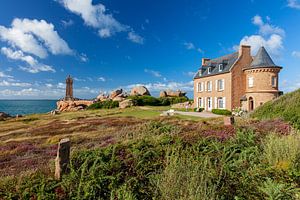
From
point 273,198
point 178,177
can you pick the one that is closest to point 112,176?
point 178,177

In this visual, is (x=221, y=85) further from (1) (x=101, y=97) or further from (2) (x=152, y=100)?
(1) (x=101, y=97)

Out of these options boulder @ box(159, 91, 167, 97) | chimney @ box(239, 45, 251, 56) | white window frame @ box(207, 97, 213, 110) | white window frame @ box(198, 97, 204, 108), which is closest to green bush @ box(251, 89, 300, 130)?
chimney @ box(239, 45, 251, 56)

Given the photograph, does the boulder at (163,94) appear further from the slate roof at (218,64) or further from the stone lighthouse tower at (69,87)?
the stone lighthouse tower at (69,87)

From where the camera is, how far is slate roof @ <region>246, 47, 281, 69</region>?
2719cm

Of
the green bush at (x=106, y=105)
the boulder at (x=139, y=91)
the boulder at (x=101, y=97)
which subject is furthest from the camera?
the boulder at (x=101, y=97)

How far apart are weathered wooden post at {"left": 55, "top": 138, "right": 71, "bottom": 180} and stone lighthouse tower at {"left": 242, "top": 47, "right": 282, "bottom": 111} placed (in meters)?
27.8

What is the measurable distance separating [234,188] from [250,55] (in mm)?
30024

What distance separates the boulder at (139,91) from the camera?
172 ft

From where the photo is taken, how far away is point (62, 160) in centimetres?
419

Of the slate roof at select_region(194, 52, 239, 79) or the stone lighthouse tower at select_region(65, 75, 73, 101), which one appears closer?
the slate roof at select_region(194, 52, 239, 79)

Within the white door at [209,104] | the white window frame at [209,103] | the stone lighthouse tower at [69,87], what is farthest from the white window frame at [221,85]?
the stone lighthouse tower at [69,87]

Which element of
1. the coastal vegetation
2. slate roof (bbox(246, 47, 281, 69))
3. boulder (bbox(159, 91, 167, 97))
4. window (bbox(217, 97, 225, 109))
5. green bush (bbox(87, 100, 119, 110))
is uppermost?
slate roof (bbox(246, 47, 281, 69))

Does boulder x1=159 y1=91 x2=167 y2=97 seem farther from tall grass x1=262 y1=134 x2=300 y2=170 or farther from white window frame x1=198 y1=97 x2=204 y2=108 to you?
tall grass x1=262 y1=134 x2=300 y2=170

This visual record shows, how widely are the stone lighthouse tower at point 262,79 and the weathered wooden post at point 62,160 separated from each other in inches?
1093
